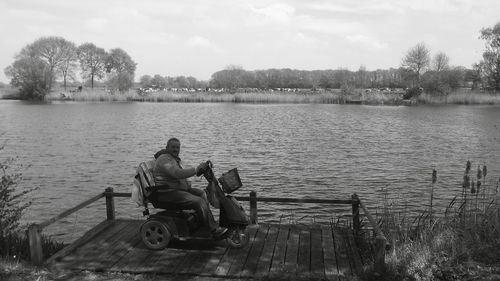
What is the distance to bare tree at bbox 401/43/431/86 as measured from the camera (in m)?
72.2

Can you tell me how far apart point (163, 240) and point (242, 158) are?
45.8 feet

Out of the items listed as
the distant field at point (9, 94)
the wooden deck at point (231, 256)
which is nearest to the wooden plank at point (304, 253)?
the wooden deck at point (231, 256)

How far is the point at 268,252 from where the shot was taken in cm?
703

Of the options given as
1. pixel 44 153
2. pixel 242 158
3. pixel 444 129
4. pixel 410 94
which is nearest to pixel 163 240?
pixel 242 158

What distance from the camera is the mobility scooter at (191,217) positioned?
6.71 m

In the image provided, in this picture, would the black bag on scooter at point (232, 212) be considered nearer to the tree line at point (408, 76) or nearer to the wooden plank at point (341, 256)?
the wooden plank at point (341, 256)

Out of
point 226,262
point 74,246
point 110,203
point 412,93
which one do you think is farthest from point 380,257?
point 412,93

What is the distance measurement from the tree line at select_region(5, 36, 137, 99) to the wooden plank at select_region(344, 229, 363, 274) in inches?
2784

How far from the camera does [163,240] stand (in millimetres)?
6910

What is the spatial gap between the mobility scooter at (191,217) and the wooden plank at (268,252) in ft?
1.20

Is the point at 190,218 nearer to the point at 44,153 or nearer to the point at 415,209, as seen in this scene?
the point at 415,209

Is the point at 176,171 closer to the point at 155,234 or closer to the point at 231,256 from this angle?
the point at 155,234

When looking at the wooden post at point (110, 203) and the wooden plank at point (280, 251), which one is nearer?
the wooden plank at point (280, 251)

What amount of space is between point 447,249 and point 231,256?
317 centimetres
